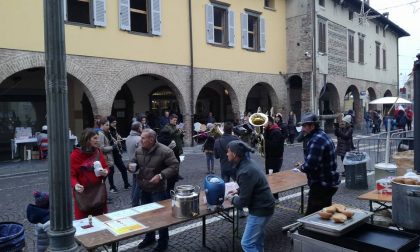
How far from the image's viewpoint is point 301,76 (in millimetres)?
22375

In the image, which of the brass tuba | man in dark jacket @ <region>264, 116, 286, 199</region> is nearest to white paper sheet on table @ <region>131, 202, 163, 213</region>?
man in dark jacket @ <region>264, 116, 286, 199</region>

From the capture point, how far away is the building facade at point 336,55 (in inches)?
Result: 874

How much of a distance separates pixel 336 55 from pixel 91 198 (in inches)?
911

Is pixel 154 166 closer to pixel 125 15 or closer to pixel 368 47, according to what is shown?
pixel 125 15

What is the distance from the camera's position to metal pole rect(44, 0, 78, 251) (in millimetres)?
3068

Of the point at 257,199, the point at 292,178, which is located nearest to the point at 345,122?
the point at 292,178

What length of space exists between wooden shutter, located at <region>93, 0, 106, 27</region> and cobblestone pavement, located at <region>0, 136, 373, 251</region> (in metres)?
5.59

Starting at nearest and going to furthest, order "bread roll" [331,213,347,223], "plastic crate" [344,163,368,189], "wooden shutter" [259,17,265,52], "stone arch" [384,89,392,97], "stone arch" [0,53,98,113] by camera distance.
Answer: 1. "bread roll" [331,213,347,223]
2. "plastic crate" [344,163,368,189]
3. "stone arch" [0,53,98,113]
4. "wooden shutter" [259,17,265,52]
5. "stone arch" [384,89,392,97]

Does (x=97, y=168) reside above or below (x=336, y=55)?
below

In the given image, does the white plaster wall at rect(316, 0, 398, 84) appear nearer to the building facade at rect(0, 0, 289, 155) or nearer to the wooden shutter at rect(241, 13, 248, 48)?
the building facade at rect(0, 0, 289, 155)

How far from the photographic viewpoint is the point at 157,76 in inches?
654

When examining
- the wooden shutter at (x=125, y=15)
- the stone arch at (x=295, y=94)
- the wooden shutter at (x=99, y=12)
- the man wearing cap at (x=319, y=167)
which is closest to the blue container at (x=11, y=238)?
the man wearing cap at (x=319, y=167)

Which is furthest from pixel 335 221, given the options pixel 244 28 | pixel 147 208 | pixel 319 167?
pixel 244 28

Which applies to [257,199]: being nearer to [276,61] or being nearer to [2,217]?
[2,217]
